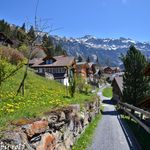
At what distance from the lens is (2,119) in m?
8.16

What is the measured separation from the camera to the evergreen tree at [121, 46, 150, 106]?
44.8 m

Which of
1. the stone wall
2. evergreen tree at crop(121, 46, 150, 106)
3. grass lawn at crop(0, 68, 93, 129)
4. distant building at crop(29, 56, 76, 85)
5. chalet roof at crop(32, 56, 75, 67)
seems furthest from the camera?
chalet roof at crop(32, 56, 75, 67)

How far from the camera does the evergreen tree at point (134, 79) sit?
147 ft

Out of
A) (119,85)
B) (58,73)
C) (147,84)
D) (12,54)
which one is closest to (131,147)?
(147,84)

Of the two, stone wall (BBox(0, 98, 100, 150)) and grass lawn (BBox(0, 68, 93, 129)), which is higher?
grass lawn (BBox(0, 68, 93, 129))

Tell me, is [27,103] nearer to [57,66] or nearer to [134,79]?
[134,79]

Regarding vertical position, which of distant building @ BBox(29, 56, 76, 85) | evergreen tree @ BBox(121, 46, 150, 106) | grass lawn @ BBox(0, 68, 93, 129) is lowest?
grass lawn @ BBox(0, 68, 93, 129)

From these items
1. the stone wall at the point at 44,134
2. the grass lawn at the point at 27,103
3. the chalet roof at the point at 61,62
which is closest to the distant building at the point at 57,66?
the chalet roof at the point at 61,62

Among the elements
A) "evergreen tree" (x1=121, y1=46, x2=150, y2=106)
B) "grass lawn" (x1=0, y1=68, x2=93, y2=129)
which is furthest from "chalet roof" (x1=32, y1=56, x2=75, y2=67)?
"grass lawn" (x1=0, y1=68, x2=93, y2=129)

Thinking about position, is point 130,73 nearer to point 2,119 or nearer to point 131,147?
point 131,147

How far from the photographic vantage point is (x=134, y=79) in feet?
150

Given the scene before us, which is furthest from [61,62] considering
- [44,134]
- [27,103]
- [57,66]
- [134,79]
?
[44,134]

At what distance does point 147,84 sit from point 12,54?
848 inches

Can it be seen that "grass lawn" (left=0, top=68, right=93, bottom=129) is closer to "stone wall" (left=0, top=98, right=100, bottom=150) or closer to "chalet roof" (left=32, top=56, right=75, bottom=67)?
"stone wall" (left=0, top=98, right=100, bottom=150)
